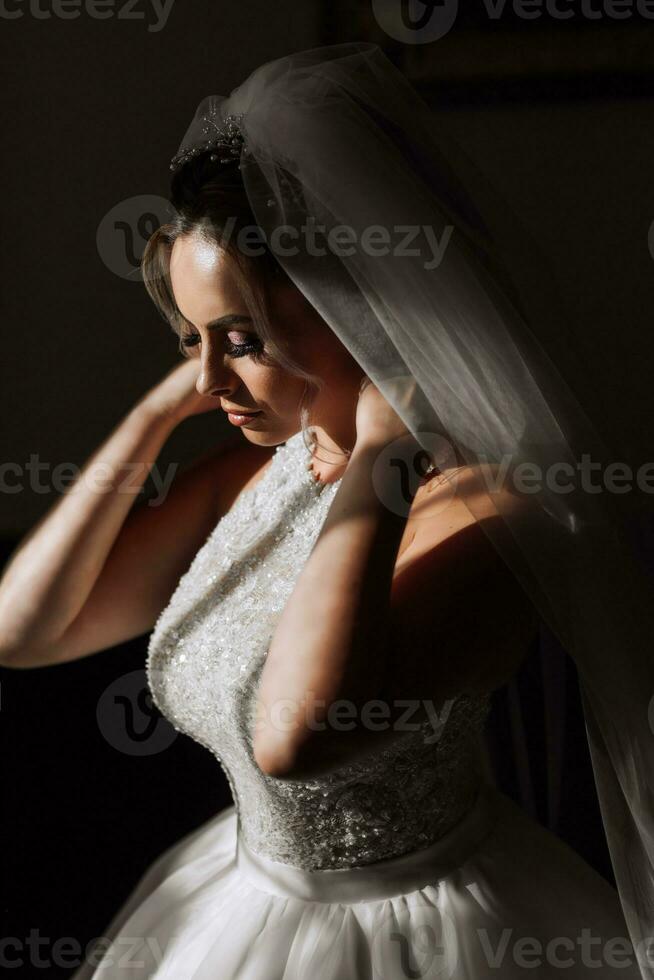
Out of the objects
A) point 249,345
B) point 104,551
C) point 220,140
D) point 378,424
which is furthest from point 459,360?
point 104,551

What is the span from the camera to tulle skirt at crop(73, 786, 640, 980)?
0.88 m

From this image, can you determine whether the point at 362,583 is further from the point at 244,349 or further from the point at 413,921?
the point at 413,921

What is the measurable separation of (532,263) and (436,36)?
67 cm

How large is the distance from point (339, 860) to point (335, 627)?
11.7 inches

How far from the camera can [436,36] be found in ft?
4.73

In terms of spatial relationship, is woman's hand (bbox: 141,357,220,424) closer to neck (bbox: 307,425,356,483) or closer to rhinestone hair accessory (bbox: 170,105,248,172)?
neck (bbox: 307,425,356,483)

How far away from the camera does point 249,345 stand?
2.87 ft

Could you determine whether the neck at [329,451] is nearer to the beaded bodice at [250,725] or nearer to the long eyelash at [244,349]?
the beaded bodice at [250,725]

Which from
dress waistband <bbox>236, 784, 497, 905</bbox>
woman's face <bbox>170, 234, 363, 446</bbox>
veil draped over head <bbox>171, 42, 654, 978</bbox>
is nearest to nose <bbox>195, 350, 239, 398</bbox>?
woman's face <bbox>170, 234, 363, 446</bbox>

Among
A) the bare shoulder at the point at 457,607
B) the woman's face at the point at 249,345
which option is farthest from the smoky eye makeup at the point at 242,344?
the bare shoulder at the point at 457,607

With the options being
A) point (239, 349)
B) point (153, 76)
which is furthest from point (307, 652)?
point (153, 76)

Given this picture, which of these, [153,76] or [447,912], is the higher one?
[153,76]

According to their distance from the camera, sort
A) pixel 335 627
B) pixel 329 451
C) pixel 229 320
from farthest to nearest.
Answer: pixel 329 451 → pixel 229 320 → pixel 335 627

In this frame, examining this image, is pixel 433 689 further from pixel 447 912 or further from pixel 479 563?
pixel 447 912
